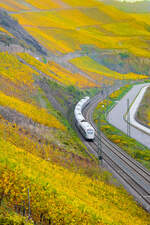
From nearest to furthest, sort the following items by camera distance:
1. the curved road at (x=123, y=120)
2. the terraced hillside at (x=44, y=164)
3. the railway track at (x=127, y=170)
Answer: the terraced hillside at (x=44, y=164)
the railway track at (x=127, y=170)
the curved road at (x=123, y=120)

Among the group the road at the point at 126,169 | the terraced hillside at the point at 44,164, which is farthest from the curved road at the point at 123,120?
the terraced hillside at the point at 44,164

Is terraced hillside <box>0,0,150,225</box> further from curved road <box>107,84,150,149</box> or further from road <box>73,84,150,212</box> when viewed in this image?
curved road <box>107,84,150,149</box>

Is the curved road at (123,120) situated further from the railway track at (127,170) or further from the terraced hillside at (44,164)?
the terraced hillside at (44,164)


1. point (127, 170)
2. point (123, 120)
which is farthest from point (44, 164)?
point (123, 120)

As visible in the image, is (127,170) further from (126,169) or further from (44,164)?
(44,164)

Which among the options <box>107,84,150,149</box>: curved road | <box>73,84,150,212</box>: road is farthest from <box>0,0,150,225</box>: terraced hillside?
<box>107,84,150,149</box>: curved road

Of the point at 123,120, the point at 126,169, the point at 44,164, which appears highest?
the point at 44,164

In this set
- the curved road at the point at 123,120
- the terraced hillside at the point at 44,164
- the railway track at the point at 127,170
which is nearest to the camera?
the terraced hillside at the point at 44,164

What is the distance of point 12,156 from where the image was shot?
25.0m

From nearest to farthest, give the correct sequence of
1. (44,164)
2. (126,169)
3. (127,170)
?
(44,164) → (127,170) → (126,169)

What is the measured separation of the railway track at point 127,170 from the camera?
30375 mm

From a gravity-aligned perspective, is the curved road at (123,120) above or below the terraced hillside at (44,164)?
below

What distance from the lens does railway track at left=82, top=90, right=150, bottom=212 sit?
30375 mm

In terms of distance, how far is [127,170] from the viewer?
119ft
